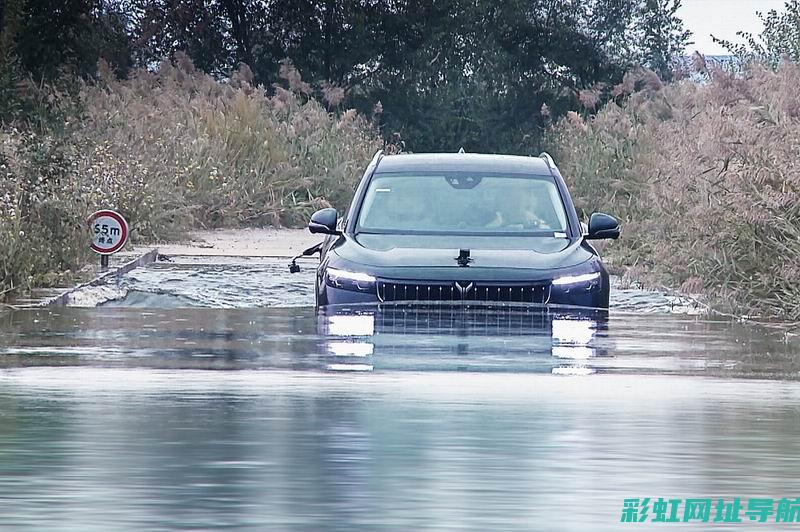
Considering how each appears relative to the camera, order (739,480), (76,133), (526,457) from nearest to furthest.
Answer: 1. (739,480)
2. (526,457)
3. (76,133)

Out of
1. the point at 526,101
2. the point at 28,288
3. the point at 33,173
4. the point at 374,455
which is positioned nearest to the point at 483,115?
the point at 526,101

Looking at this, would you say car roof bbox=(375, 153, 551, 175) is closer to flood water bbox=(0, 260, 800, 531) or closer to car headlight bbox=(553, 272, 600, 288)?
flood water bbox=(0, 260, 800, 531)

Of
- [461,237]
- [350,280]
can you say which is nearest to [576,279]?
[461,237]

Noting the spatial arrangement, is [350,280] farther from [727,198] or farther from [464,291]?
[727,198]

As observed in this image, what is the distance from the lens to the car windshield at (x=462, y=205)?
17819mm

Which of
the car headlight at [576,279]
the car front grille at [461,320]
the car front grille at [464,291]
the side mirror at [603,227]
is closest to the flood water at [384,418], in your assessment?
the car front grille at [461,320]

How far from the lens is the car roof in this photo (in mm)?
18500

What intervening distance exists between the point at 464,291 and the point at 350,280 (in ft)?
3.03

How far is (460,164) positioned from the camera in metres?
18.6

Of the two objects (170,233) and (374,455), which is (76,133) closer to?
(170,233)

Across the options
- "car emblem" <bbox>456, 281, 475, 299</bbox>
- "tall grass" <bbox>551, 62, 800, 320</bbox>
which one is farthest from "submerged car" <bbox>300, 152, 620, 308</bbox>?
"tall grass" <bbox>551, 62, 800, 320</bbox>

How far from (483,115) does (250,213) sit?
24142 mm

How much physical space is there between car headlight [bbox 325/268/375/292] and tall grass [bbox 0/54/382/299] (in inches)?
218

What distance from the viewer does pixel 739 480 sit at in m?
9.64
